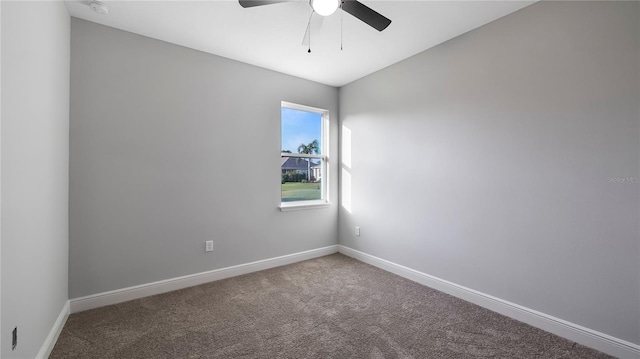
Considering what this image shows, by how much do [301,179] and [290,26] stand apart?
2.02 meters

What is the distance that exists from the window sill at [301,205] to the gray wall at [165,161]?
0.27ft

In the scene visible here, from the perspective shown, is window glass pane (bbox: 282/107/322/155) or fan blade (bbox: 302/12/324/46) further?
window glass pane (bbox: 282/107/322/155)

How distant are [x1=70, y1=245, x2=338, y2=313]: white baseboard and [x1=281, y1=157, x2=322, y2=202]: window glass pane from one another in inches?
32.0

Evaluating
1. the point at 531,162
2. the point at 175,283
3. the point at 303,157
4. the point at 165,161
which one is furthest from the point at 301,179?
the point at 531,162

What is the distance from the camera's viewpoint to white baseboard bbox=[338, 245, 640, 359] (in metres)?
1.77

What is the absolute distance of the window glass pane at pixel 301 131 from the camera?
3698 mm

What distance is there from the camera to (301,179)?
389 centimetres

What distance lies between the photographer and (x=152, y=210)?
2.68 m

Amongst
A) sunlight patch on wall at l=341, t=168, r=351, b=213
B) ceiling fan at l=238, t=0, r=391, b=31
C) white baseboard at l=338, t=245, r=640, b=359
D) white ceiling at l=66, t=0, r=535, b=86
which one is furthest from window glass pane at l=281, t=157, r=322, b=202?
ceiling fan at l=238, t=0, r=391, b=31

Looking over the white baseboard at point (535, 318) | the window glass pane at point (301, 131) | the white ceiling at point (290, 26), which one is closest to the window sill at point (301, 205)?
the window glass pane at point (301, 131)

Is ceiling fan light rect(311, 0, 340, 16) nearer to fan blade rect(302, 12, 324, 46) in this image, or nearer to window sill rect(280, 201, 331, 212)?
fan blade rect(302, 12, 324, 46)

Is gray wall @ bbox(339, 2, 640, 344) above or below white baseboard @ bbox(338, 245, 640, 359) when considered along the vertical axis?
above

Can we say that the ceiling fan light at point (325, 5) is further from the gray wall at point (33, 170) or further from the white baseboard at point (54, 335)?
the white baseboard at point (54, 335)

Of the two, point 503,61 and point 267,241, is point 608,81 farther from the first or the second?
point 267,241
